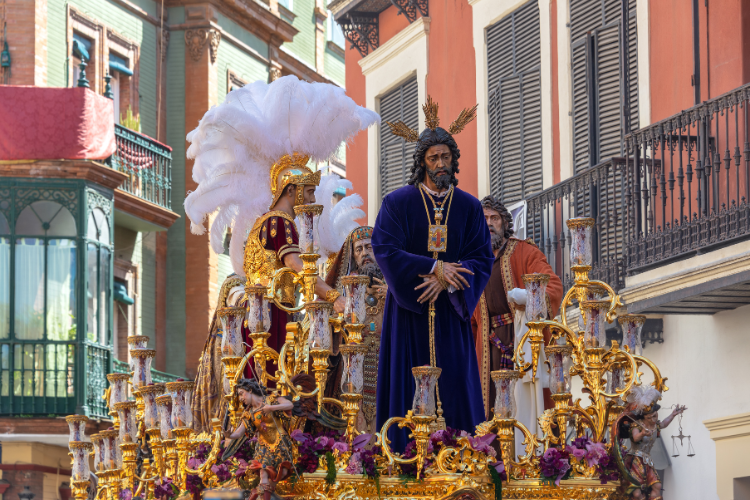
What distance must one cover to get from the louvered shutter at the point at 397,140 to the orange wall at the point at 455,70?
54cm

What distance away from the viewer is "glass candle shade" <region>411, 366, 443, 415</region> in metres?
6.04

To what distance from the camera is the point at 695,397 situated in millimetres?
11555

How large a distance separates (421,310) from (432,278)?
0.57 feet

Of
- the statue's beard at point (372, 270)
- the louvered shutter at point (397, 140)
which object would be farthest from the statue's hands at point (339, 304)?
the louvered shutter at point (397, 140)

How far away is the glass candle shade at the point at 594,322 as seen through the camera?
6.59m

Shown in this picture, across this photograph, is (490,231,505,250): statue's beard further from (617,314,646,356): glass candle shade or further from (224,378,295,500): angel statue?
(224,378,295,500): angel statue

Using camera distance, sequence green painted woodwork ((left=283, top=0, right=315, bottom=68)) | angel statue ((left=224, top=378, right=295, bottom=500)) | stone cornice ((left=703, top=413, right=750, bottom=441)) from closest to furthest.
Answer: angel statue ((left=224, top=378, right=295, bottom=500)) → stone cornice ((left=703, top=413, right=750, bottom=441)) → green painted woodwork ((left=283, top=0, right=315, bottom=68))

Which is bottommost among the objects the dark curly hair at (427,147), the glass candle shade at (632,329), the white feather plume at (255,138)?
the glass candle shade at (632,329)

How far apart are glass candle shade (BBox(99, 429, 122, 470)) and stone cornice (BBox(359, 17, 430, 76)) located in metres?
10.3

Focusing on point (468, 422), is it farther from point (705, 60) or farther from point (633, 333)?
point (705, 60)

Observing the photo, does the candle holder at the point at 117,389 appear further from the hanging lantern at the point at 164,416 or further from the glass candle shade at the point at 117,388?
the hanging lantern at the point at 164,416

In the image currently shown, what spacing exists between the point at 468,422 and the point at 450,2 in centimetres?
1149

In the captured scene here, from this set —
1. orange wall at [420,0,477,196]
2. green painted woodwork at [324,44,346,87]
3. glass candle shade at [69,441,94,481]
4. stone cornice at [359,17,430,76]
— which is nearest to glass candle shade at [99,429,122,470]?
glass candle shade at [69,441,94,481]

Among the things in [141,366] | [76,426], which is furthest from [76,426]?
[141,366]
